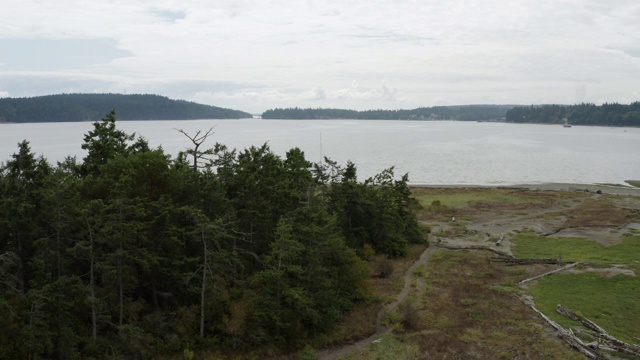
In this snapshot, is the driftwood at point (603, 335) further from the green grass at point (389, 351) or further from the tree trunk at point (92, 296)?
the tree trunk at point (92, 296)

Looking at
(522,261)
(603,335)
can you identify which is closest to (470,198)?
(522,261)

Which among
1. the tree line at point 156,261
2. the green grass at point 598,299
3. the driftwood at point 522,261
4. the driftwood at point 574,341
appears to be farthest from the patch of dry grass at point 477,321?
the tree line at point 156,261

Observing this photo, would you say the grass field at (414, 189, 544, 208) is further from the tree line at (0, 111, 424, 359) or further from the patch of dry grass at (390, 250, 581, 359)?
the tree line at (0, 111, 424, 359)

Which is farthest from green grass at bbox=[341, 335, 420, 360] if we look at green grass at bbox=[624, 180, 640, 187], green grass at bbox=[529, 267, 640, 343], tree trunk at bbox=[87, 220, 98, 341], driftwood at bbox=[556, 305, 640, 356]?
green grass at bbox=[624, 180, 640, 187]

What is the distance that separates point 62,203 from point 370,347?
1875 cm

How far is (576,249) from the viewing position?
49531 millimetres

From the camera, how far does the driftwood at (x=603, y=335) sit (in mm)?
26130

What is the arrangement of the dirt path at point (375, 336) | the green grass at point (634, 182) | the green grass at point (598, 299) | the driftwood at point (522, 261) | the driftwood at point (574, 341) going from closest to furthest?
the driftwood at point (574, 341) < the dirt path at point (375, 336) < the green grass at point (598, 299) < the driftwood at point (522, 261) < the green grass at point (634, 182)

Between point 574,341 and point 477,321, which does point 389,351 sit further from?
point 574,341

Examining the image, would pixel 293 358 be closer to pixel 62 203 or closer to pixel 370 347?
pixel 370 347

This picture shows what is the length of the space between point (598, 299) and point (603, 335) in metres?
7.70

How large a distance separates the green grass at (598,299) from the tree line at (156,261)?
14.2 metres

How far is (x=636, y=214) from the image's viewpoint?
222 feet

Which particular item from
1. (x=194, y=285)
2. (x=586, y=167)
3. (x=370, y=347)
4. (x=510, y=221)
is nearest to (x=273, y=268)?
(x=194, y=285)
